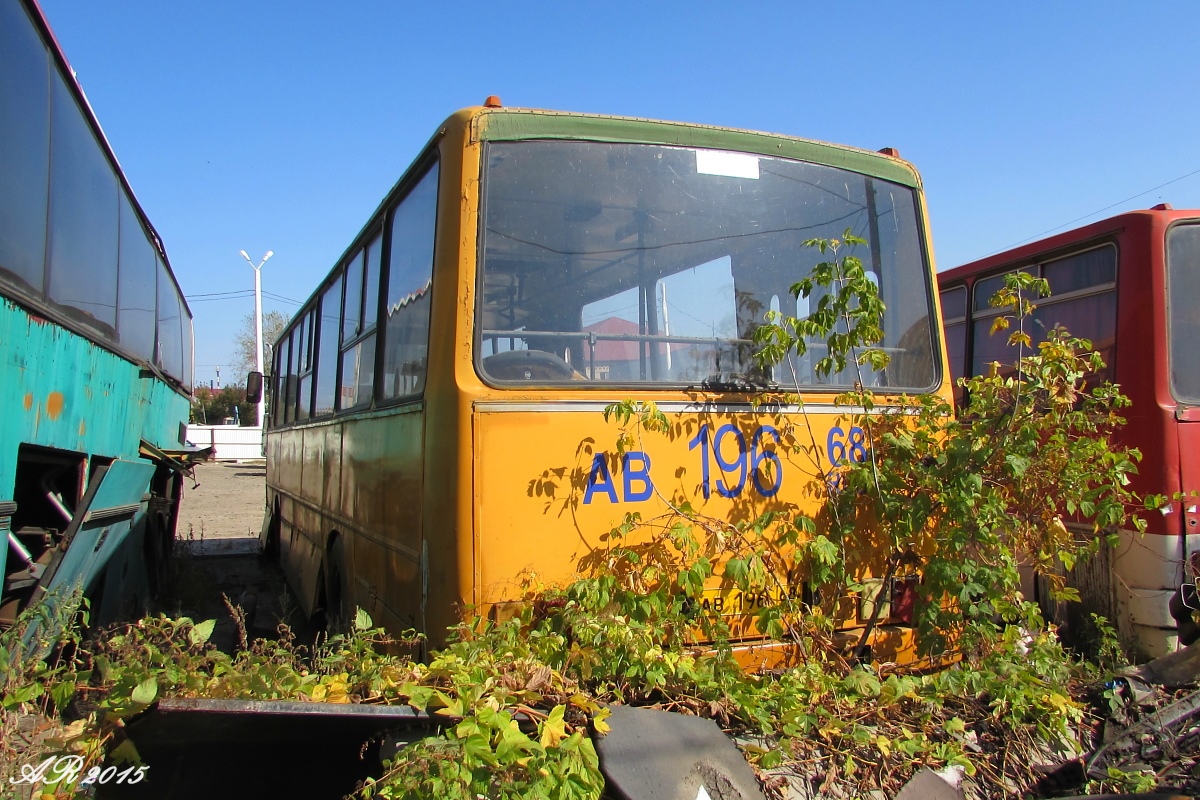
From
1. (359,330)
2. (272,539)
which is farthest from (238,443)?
(359,330)

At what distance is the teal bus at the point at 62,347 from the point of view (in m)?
3.38

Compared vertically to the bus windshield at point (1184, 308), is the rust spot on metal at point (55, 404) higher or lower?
lower

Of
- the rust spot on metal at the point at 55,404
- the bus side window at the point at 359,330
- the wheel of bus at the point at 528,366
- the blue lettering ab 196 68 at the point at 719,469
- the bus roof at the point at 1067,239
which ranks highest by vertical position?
the bus roof at the point at 1067,239

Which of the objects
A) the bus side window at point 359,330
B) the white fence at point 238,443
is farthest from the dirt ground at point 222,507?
the bus side window at point 359,330

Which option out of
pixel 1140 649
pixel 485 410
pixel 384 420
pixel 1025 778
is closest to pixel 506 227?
pixel 485 410

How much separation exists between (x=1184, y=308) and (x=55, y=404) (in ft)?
20.8

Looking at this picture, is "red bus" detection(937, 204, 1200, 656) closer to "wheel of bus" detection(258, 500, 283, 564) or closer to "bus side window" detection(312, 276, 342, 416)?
"bus side window" detection(312, 276, 342, 416)

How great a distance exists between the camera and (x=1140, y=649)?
5020mm

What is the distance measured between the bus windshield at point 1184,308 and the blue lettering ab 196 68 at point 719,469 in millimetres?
3237

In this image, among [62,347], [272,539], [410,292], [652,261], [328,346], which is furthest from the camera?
[272,539]

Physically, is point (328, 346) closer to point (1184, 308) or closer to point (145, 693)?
point (145, 693)

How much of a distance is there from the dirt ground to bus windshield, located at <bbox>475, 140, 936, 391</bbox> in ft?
25.0

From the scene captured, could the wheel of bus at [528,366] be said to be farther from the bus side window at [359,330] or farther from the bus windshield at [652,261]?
the bus side window at [359,330]

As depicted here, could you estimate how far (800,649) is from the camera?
330 centimetres
